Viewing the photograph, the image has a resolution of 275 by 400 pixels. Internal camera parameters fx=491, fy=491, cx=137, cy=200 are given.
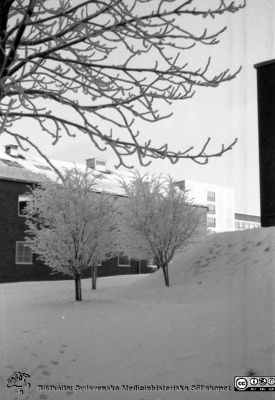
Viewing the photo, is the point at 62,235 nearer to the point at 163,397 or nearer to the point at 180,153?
the point at 163,397

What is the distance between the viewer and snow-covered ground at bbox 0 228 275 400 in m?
7.23

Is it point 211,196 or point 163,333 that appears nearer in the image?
point 163,333

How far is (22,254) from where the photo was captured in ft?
90.9

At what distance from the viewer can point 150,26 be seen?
5414 mm

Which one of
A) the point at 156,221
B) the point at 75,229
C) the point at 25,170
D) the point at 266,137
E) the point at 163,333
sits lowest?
the point at 163,333

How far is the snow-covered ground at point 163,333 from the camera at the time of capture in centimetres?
723

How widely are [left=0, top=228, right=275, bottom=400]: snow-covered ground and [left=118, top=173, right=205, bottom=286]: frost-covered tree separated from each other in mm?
1179

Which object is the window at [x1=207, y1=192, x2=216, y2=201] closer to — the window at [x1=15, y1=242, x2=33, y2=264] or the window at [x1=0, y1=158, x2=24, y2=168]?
the window at [x1=0, y1=158, x2=24, y2=168]

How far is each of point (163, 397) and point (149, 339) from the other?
2.61 meters

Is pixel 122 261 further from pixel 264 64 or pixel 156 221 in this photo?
pixel 264 64
